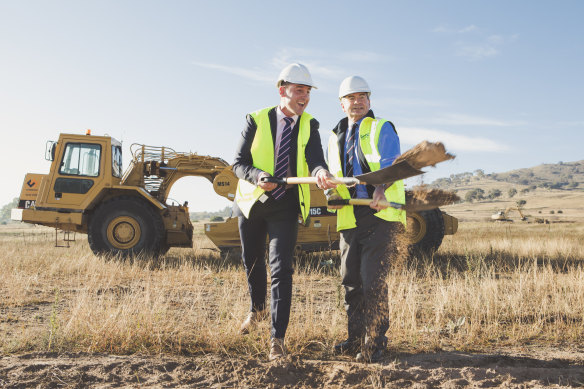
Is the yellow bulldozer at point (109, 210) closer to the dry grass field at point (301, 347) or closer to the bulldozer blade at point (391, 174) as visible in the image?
the dry grass field at point (301, 347)

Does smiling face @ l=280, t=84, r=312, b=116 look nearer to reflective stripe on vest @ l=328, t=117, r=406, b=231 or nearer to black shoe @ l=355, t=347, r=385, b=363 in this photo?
reflective stripe on vest @ l=328, t=117, r=406, b=231

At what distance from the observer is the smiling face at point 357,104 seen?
13.2ft

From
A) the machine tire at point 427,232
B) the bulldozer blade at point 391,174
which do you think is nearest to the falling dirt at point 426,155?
the bulldozer blade at point 391,174

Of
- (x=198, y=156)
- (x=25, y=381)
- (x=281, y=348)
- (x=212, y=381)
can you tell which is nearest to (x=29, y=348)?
(x=25, y=381)

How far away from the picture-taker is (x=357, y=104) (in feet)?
13.2

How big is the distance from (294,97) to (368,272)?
152cm

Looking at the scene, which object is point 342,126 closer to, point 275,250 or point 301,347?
point 275,250

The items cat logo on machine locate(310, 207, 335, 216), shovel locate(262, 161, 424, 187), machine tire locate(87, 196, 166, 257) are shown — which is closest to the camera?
shovel locate(262, 161, 424, 187)

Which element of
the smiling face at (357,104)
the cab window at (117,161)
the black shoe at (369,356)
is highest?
the cab window at (117,161)

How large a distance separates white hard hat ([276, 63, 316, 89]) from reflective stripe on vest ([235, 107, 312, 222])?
0.32m

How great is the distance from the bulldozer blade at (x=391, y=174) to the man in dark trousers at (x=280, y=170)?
0.37 metres

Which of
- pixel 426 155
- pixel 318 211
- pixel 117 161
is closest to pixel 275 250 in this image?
pixel 426 155

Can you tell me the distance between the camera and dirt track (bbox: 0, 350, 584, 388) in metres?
3.27

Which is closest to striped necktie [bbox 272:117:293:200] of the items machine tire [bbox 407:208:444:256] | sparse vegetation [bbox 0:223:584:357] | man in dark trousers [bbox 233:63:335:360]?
man in dark trousers [bbox 233:63:335:360]
